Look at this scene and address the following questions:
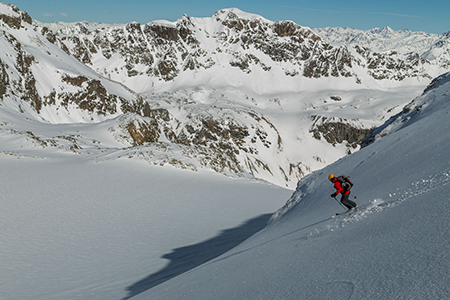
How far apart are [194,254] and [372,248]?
9.25 metres

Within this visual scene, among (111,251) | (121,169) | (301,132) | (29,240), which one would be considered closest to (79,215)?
(29,240)

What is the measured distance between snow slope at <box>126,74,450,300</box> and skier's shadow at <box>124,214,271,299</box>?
3.02 metres

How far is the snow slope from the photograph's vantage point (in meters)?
3.83

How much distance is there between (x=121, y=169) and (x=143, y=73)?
596 feet

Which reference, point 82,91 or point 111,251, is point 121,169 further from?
point 82,91

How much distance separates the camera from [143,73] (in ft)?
650

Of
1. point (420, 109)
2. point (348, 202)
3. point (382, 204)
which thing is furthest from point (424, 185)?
point (420, 109)

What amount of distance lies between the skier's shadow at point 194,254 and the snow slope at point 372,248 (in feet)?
9.91

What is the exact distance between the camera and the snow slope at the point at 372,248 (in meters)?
3.83

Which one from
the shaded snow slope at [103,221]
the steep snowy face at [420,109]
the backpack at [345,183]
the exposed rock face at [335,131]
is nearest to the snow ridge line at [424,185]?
the backpack at [345,183]

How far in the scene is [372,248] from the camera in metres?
4.75

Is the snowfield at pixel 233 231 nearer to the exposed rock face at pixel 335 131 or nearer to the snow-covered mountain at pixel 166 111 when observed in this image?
the snow-covered mountain at pixel 166 111

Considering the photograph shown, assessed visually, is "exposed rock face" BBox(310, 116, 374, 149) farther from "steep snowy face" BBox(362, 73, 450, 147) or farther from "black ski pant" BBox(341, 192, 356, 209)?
"black ski pant" BBox(341, 192, 356, 209)

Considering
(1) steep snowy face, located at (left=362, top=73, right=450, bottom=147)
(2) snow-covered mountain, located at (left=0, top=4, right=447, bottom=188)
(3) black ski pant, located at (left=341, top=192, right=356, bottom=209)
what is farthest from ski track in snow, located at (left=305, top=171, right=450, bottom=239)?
(2) snow-covered mountain, located at (left=0, top=4, right=447, bottom=188)
